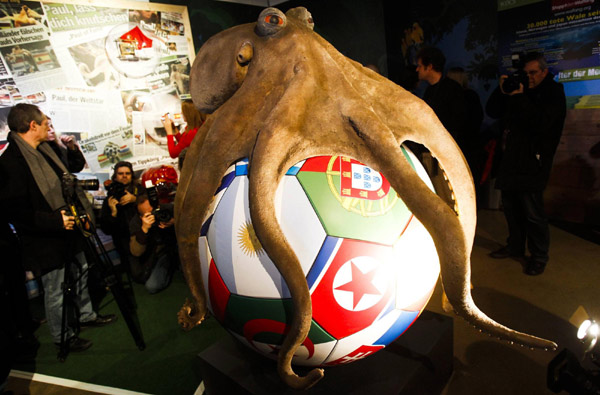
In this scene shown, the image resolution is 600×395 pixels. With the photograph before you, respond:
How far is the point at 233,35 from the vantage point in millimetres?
1187

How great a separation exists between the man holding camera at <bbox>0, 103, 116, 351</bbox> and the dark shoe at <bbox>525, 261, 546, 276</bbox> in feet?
10.6

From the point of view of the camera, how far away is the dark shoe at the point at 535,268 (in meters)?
2.77

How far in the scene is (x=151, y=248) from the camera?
10.5 feet

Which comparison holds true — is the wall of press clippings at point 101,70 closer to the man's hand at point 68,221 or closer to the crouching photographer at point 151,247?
the crouching photographer at point 151,247

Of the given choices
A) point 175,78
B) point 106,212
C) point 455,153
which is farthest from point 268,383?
point 175,78

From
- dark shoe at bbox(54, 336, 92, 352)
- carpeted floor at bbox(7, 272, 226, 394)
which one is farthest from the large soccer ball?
dark shoe at bbox(54, 336, 92, 352)

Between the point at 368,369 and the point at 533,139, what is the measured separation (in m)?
2.16

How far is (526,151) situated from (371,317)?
7.48ft

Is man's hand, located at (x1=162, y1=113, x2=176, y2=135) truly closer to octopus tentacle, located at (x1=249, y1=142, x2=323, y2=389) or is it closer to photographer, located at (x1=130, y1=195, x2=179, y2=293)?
photographer, located at (x1=130, y1=195, x2=179, y2=293)

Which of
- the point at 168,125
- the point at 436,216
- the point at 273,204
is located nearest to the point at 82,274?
the point at 168,125

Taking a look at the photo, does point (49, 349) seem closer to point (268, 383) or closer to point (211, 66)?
point (268, 383)

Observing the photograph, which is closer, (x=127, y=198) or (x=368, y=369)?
(x=368, y=369)

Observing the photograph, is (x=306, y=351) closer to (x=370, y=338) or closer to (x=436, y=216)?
(x=370, y=338)

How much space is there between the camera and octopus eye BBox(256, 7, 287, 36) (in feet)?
3.55
